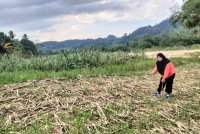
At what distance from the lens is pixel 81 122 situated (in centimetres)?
756

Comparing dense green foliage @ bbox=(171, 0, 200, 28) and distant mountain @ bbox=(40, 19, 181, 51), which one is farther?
distant mountain @ bbox=(40, 19, 181, 51)

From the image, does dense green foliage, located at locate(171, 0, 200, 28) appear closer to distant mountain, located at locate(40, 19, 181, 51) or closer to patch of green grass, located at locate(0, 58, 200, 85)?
distant mountain, located at locate(40, 19, 181, 51)

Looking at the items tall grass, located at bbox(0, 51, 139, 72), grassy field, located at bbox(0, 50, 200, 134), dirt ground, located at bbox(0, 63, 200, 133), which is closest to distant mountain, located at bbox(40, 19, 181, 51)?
tall grass, located at bbox(0, 51, 139, 72)

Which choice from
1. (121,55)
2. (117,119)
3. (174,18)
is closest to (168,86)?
(117,119)

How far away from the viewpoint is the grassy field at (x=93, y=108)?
24.9 feet

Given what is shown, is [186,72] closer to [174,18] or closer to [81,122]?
[81,122]

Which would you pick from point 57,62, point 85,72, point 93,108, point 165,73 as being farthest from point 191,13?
point 93,108

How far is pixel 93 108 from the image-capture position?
8.41 metres

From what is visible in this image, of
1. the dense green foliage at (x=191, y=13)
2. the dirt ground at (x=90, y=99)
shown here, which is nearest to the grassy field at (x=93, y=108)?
the dirt ground at (x=90, y=99)

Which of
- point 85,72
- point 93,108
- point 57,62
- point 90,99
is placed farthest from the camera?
point 57,62

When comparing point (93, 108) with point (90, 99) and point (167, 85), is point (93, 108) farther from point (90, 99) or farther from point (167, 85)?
point (167, 85)

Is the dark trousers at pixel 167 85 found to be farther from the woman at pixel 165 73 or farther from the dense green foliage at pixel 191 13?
the dense green foliage at pixel 191 13

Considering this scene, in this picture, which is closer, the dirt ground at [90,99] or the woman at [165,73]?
the dirt ground at [90,99]

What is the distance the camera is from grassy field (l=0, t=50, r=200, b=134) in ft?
24.9
